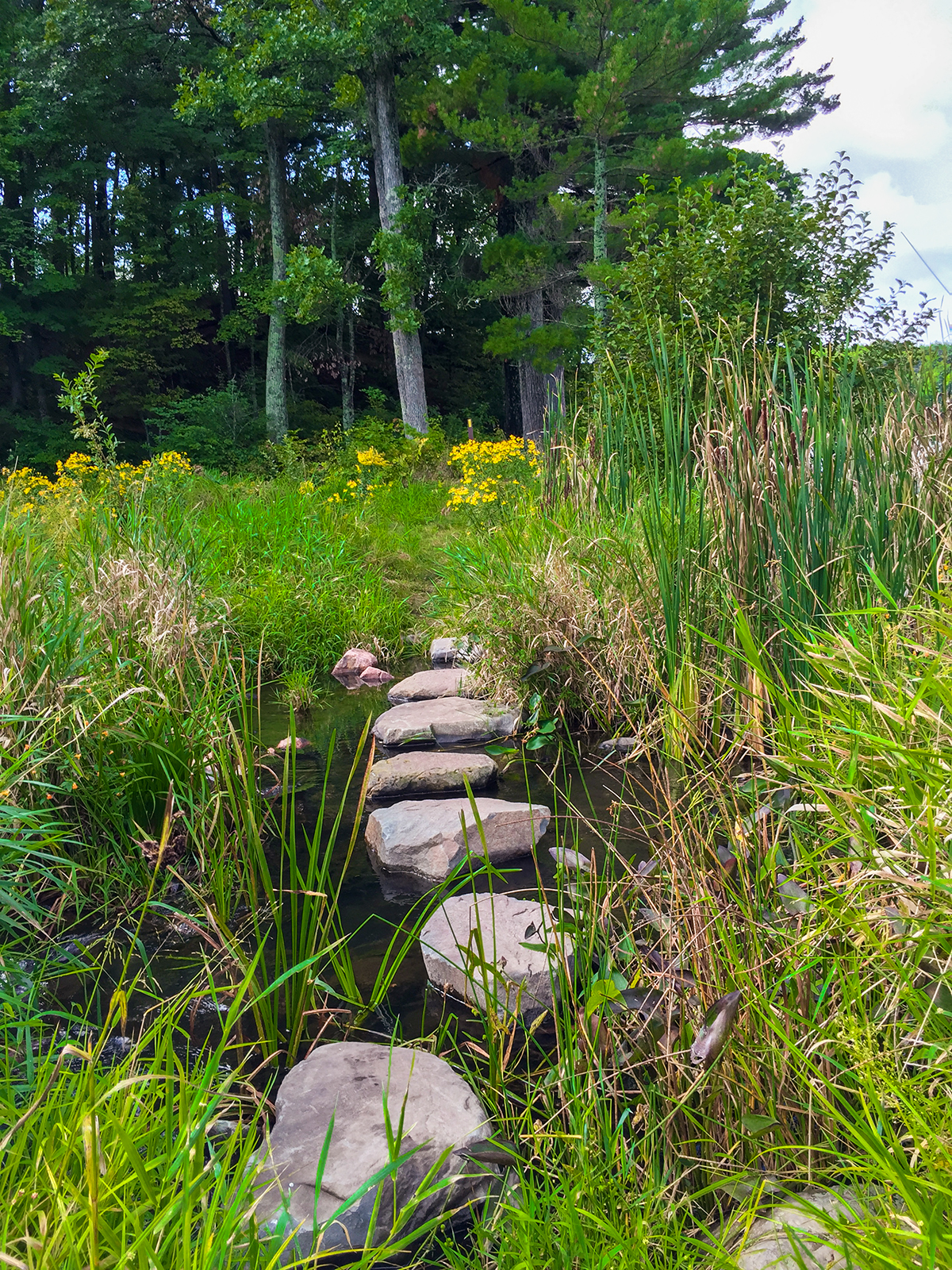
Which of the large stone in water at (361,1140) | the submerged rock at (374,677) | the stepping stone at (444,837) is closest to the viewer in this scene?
the large stone in water at (361,1140)

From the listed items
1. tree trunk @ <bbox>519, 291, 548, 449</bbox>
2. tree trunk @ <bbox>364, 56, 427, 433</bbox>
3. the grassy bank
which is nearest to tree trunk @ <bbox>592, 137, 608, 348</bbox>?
tree trunk @ <bbox>519, 291, 548, 449</bbox>

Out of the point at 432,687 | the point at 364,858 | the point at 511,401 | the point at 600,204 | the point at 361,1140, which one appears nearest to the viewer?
the point at 361,1140

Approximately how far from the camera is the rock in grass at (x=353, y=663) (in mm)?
5297

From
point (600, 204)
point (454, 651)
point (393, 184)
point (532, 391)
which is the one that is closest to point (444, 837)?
point (454, 651)

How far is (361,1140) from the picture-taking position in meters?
1.51

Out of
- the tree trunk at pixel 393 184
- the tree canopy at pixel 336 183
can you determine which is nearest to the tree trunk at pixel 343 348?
the tree canopy at pixel 336 183

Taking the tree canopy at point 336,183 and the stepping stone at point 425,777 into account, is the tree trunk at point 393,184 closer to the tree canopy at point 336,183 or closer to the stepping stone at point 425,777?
the tree canopy at point 336,183

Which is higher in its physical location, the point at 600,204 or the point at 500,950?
the point at 600,204

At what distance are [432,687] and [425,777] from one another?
1168mm

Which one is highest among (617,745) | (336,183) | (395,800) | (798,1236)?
(336,183)

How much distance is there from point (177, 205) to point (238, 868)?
59.9 feet

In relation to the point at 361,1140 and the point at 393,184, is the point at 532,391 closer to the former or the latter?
the point at 393,184

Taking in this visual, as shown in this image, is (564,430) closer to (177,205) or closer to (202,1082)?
(202,1082)

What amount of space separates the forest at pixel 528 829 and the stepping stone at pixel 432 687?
25 millimetres
